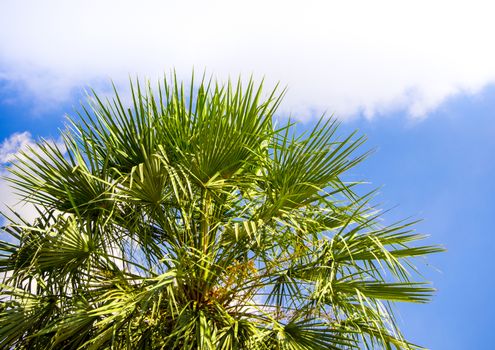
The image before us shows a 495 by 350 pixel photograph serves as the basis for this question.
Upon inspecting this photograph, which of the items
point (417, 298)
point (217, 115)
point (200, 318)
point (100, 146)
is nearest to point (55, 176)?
point (100, 146)

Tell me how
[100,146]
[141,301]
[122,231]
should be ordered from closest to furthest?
[141,301] < [122,231] < [100,146]

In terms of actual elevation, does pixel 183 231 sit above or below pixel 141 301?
above

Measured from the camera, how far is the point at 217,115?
455 cm

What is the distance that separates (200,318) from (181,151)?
3.96ft

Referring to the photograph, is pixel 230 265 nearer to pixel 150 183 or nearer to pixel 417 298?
pixel 150 183

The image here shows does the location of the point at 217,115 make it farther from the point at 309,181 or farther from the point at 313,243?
the point at 313,243

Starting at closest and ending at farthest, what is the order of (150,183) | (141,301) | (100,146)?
1. (141,301)
2. (150,183)
3. (100,146)

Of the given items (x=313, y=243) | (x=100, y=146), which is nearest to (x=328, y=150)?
(x=313, y=243)

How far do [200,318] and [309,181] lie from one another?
4.05 feet

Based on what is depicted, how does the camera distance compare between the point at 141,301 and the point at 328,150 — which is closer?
the point at 141,301

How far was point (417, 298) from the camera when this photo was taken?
426cm

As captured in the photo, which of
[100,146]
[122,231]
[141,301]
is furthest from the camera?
[100,146]

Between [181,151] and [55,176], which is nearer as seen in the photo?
[181,151]

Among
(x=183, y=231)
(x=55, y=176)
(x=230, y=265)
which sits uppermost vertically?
(x=55, y=176)
